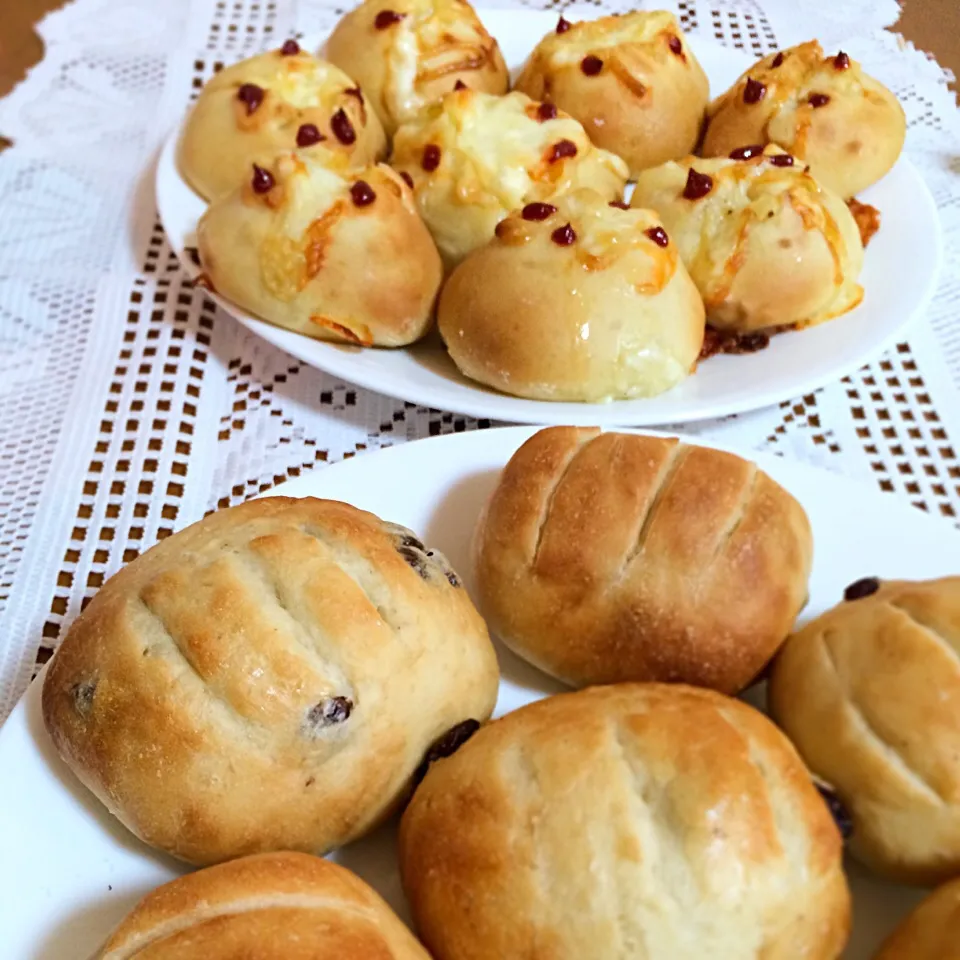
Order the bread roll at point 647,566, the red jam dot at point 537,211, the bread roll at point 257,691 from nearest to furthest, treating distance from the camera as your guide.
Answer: the bread roll at point 257,691, the bread roll at point 647,566, the red jam dot at point 537,211

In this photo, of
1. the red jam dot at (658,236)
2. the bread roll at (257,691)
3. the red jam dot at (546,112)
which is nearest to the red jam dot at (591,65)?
the red jam dot at (546,112)

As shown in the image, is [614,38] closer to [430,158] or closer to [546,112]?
[546,112]

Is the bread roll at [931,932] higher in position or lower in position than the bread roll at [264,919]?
lower

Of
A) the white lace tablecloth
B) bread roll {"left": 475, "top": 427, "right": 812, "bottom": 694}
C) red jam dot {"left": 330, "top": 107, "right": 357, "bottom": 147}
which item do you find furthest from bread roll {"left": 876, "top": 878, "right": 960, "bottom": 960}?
red jam dot {"left": 330, "top": 107, "right": 357, "bottom": 147}

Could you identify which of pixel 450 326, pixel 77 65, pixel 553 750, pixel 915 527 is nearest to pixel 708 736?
pixel 553 750

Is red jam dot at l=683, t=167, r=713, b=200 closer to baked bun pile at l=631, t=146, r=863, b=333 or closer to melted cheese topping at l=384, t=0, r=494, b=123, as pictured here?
baked bun pile at l=631, t=146, r=863, b=333

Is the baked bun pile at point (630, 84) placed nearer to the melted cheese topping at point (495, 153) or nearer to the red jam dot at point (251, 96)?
the melted cheese topping at point (495, 153)

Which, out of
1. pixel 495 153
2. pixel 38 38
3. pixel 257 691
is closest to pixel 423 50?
pixel 495 153
